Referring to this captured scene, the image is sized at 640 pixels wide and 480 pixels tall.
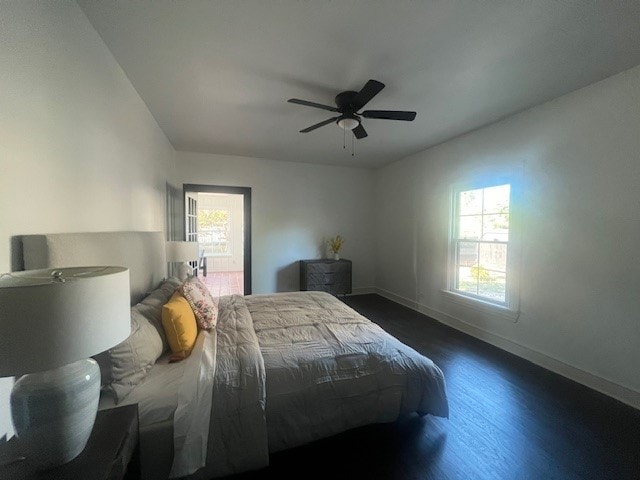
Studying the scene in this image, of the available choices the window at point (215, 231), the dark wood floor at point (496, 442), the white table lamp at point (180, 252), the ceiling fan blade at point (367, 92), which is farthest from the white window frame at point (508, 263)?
the window at point (215, 231)

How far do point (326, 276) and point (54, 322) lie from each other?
4032mm

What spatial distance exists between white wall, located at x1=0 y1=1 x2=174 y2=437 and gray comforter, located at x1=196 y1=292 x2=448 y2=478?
0.83 m

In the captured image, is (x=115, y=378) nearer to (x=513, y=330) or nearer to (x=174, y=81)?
(x=174, y=81)

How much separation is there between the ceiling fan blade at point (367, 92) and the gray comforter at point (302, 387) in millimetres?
1816

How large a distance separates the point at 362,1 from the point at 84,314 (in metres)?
1.91

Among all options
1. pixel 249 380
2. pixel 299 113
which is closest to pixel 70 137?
pixel 249 380

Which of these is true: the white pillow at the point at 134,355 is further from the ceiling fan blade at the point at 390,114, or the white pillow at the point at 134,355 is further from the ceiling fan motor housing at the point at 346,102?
Answer: the ceiling fan blade at the point at 390,114

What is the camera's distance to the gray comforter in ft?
4.23

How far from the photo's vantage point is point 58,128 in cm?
123

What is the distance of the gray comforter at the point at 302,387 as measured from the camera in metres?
1.29

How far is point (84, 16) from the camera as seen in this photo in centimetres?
147

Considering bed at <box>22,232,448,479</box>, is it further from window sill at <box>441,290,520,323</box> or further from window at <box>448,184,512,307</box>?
window at <box>448,184,512,307</box>

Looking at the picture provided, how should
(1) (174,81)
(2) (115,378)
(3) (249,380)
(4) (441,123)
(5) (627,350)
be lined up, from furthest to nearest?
(4) (441,123) → (1) (174,81) → (5) (627,350) → (3) (249,380) → (2) (115,378)

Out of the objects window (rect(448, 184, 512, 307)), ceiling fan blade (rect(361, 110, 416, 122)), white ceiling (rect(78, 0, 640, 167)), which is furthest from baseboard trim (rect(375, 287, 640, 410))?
ceiling fan blade (rect(361, 110, 416, 122))
